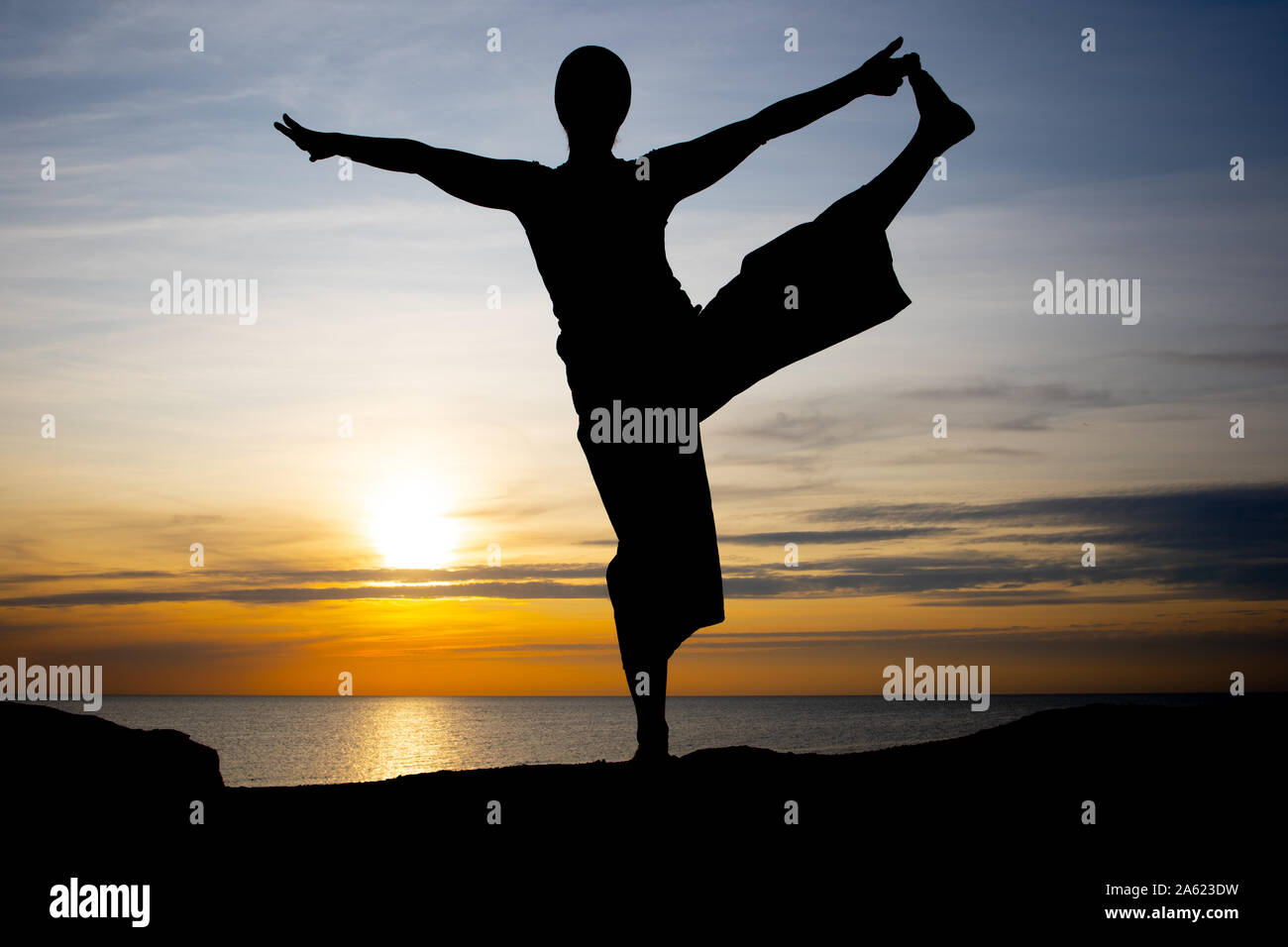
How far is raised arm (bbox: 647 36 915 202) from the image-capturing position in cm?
491

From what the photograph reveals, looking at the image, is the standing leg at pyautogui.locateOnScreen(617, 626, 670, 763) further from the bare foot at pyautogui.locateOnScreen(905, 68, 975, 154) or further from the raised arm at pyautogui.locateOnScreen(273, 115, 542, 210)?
the bare foot at pyautogui.locateOnScreen(905, 68, 975, 154)

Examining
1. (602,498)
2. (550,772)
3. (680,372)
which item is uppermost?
(680,372)

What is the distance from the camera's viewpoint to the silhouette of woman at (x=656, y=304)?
5258mm

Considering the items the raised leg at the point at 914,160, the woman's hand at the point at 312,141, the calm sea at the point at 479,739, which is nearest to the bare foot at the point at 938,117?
the raised leg at the point at 914,160

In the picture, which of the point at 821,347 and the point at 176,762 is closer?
the point at 821,347

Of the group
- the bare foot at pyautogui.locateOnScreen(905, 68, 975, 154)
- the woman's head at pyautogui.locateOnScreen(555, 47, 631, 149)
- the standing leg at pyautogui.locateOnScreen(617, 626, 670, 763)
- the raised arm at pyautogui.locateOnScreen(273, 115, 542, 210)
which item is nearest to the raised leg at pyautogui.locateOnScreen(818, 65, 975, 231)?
the bare foot at pyautogui.locateOnScreen(905, 68, 975, 154)

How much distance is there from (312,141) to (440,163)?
0.65 metres

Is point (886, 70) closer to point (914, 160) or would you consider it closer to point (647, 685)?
point (914, 160)

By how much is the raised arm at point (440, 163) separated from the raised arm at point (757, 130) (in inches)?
29.2
